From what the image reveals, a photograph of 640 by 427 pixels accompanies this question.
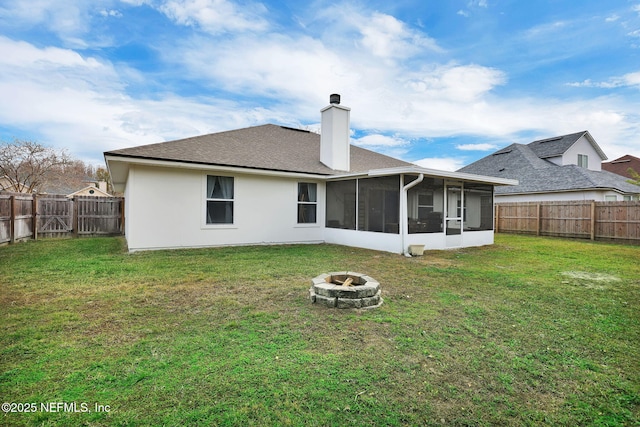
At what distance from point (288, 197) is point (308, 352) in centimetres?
818

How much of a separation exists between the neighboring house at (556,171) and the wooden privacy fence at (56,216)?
2131 centimetres

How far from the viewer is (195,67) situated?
11438 millimetres

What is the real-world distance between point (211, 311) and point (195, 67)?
1064 cm

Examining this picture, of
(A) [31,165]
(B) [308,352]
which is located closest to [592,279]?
(B) [308,352]

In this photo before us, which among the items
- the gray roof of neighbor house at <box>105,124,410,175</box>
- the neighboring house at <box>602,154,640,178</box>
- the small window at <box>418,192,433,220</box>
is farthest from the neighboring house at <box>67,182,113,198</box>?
the neighboring house at <box>602,154,640,178</box>

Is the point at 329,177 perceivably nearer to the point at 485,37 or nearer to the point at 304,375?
the point at 485,37

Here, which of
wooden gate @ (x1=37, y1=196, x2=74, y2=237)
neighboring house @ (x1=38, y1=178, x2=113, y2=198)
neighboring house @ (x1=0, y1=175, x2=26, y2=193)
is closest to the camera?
wooden gate @ (x1=37, y1=196, x2=74, y2=237)

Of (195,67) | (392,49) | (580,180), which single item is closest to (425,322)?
(392,49)

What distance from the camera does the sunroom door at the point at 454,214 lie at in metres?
10.1

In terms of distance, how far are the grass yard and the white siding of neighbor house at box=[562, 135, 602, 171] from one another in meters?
19.6

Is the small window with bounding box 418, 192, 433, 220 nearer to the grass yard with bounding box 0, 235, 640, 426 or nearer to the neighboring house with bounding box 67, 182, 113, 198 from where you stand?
the grass yard with bounding box 0, 235, 640, 426

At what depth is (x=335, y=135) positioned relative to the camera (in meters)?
12.0

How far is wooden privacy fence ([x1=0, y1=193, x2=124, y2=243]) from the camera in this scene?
1010 centimetres

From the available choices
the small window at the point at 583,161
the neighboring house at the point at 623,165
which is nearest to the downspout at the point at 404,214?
the small window at the point at 583,161
